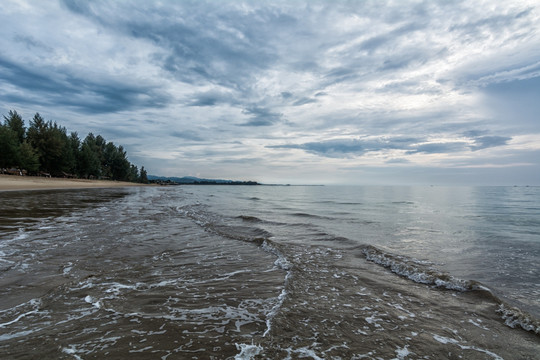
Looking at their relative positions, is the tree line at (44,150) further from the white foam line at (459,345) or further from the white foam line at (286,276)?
the white foam line at (459,345)

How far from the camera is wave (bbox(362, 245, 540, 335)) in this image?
4285 mm

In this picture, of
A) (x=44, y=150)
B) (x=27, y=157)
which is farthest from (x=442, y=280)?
(x=44, y=150)

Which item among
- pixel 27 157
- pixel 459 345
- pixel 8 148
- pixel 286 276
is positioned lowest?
pixel 286 276

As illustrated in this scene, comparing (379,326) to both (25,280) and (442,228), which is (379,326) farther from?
(442,228)

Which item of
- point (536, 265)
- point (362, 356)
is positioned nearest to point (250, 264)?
point (362, 356)

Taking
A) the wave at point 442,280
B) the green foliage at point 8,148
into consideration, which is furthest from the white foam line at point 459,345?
the green foliage at point 8,148

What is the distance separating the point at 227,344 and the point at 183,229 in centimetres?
959

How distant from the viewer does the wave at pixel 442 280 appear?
14.1ft

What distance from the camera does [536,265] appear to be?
7.65 meters

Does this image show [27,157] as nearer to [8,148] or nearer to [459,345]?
[8,148]

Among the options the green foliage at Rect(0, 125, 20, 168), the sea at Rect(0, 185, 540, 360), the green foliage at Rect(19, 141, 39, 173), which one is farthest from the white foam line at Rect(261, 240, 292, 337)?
the green foliage at Rect(19, 141, 39, 173)

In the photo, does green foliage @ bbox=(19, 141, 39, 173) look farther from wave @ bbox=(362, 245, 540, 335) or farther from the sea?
wave @ bbox=(362, 245, 540, 335)

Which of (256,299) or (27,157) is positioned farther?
(27,157)

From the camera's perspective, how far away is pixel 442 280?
20.1 ft
